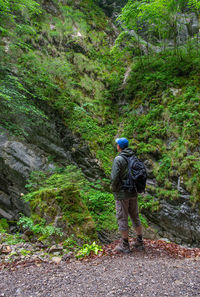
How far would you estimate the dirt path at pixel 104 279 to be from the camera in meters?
2.23

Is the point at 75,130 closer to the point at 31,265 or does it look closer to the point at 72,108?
the point at 72,108

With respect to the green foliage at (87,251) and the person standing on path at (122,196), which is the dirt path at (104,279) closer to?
the green foliage at (87,251)

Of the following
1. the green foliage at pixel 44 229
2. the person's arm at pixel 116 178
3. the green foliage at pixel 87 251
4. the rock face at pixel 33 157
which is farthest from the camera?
the rock face at pixel 33 157

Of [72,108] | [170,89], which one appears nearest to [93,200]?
[72,108]

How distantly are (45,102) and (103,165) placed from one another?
4.25m

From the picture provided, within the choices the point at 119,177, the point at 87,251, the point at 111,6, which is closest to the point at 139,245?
the point at 87,251

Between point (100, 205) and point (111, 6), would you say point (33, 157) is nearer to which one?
point (100, 205)

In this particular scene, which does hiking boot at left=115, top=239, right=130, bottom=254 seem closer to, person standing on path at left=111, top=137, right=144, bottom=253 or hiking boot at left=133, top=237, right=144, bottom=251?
person standing on path at left=111, top=137, right=144, bottom=253

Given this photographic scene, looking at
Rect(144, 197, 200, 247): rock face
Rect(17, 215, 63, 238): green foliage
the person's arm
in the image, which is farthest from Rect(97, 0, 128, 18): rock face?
Rect(17, 215, 63, 238): green foliage

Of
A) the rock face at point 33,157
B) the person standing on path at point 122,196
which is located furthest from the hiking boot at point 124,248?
the rock face at point 33,157

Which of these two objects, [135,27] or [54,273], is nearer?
[54,273]

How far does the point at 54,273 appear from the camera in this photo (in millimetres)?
2910

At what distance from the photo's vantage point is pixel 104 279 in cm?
262

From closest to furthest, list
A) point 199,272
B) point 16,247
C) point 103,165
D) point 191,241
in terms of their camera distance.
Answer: point 199,272
point 16,247
point 191,241
point 103,165
